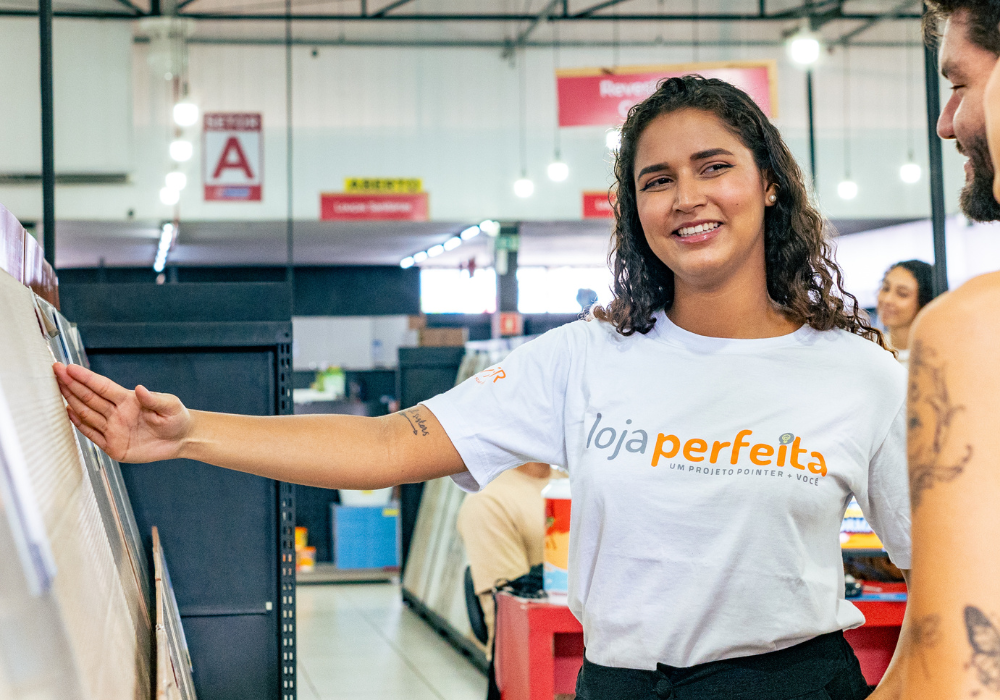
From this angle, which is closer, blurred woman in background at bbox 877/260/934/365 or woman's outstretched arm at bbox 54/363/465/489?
woman's outstretched arm at bbox 54/363/465/489

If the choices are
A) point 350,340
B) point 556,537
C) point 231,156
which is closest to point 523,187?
point 231,156

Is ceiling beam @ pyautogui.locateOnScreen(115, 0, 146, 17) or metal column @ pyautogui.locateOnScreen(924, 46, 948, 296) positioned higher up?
ceiling beam @ pyautogui.locateOnScreen(115, 0, 146, 17)

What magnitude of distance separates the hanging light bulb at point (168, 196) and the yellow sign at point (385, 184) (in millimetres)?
2039

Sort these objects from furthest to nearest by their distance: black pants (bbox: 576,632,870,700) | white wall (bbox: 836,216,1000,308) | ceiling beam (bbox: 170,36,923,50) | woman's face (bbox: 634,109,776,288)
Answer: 1. white wall (bbox: 836,216,1000,308)
2. ceiling beam (bbox: 170,36,923,50)
3. woman's face (bbox: 634,109,776,288)
4. black pants (bbox: 576,632,870,700)

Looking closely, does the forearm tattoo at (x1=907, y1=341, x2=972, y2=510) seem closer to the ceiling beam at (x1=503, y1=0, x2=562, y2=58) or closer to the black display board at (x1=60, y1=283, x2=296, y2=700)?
the black display board at (x1=60, y1=283, x2=296, y2=700)

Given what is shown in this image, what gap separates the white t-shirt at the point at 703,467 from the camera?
4.57 ft

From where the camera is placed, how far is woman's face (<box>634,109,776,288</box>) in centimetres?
152

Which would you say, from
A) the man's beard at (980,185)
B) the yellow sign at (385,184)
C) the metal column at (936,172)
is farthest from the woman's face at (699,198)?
the yellow sign at (385,184)

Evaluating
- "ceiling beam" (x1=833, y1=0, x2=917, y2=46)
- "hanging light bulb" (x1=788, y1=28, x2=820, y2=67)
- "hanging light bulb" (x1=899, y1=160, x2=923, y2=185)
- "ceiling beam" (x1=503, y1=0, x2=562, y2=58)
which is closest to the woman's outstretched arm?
"hanging light bulb" (x1=788, y1=28, x2=820, y2=67)

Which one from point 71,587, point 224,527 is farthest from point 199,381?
point 71,587

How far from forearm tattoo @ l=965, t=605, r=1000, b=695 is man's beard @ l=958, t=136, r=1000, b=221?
51 cm

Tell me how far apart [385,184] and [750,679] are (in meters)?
11.9

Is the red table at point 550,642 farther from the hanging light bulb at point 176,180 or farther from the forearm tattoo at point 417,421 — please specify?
the hanging light bulb at point 176,180

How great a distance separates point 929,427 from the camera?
787 mm
